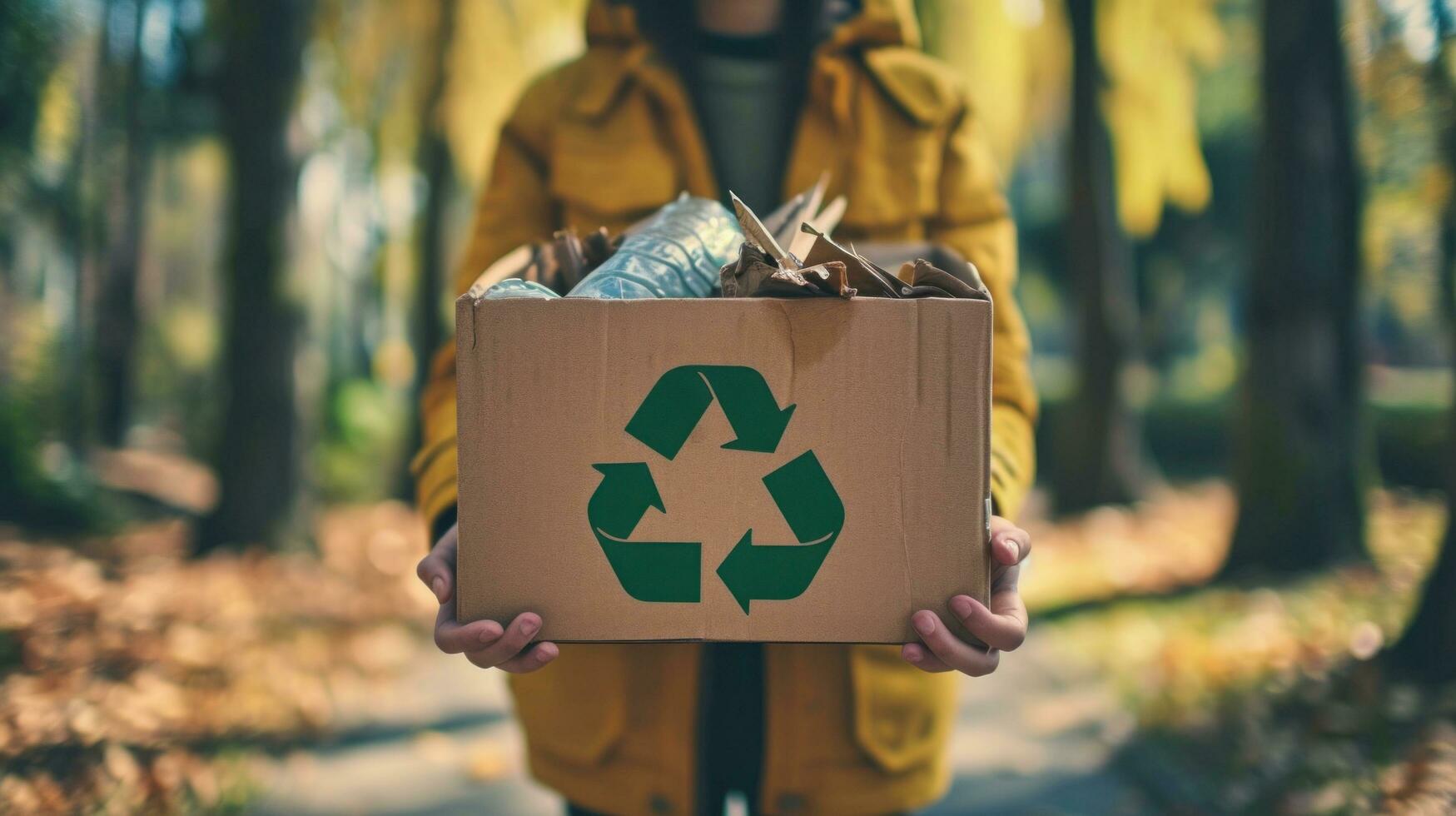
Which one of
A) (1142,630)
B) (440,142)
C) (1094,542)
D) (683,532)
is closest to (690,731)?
(683,532)

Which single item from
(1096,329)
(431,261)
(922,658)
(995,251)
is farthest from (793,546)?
(431,261)

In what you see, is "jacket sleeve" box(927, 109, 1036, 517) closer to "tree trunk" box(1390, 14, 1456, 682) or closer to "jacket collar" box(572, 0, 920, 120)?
"jacket collar" box(572, 0, 920, 120)

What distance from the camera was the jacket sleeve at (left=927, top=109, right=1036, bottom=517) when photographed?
1.58 meters

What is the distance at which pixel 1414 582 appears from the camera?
207 inches

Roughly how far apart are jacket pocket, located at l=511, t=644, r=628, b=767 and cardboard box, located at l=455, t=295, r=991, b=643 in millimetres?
402

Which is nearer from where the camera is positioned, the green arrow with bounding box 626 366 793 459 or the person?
the green arrow with bounding box 626 366 793 459

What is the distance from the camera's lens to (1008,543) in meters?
1.25

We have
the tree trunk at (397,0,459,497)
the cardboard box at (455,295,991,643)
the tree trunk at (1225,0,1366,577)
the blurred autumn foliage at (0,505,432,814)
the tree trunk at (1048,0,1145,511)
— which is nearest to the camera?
the cardboard box at (455,295,991,643)

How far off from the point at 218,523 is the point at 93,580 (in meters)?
0.86

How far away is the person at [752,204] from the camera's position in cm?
162

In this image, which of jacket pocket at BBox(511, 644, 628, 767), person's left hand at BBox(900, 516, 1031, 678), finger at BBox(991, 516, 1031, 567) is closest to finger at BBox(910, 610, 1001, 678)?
person's left hand at BBox(900, 516, 1031, 678)

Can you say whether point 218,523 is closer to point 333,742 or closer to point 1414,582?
point 333,742

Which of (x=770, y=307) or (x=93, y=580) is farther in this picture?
(x=93, y=580)

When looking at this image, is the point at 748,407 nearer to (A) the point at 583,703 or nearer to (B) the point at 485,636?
(B) the point at 485,636
